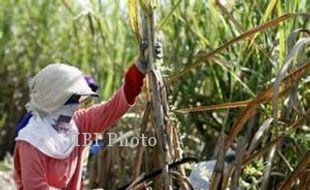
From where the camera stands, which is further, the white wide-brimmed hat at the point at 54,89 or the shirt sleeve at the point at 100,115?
the shirt sleeve at the point at 100,115

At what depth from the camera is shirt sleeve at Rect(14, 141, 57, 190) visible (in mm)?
2517

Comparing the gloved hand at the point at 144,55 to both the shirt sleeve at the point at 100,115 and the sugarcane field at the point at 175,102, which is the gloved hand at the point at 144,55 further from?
the shirt sleeve at the point at 100,115

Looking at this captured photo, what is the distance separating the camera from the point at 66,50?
16.0ft

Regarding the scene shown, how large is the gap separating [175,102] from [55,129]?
105cm

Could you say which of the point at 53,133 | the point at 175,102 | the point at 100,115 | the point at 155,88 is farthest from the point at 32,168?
the point at 175,102

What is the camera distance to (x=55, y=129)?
2.61m

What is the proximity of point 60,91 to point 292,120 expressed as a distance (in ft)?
2.03

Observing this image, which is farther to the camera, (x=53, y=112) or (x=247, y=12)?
(x=247, y=12)

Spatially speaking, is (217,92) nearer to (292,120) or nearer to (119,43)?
(119,43)

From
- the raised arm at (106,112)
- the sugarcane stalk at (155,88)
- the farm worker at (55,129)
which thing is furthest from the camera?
the raised arm at (106,112)

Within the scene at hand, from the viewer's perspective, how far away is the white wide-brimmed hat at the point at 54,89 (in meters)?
2.58

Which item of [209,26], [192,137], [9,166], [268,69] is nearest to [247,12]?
[268,69]

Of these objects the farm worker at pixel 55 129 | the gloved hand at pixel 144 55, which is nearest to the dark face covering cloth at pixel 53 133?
the farm worker at pixel 55 129

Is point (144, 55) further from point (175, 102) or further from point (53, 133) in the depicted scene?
point (175, 102)
